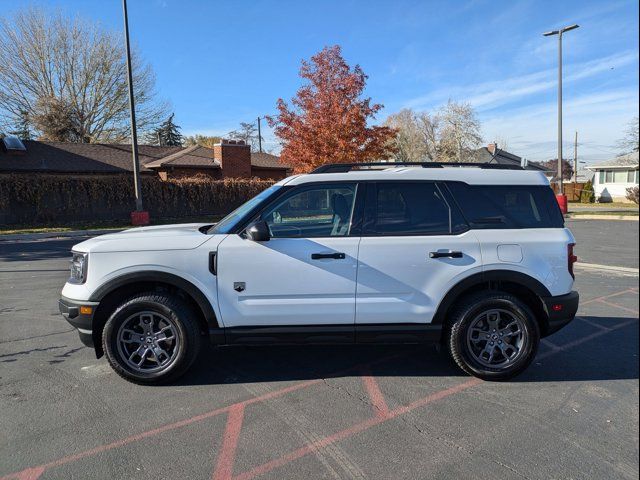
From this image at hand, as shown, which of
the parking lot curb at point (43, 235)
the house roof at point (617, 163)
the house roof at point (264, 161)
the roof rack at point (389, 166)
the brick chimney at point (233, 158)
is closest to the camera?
the roof rack at point (389, 166)

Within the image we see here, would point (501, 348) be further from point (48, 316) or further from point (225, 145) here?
point (225, 145)

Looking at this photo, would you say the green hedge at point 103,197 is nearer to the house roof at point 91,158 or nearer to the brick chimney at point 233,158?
the brick chimney at point 233,158

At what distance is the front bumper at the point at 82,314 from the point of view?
12.1ft

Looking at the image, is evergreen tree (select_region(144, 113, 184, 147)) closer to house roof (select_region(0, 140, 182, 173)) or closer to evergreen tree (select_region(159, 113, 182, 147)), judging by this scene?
evergreen tree (select_region(159, 113, 182, 147))

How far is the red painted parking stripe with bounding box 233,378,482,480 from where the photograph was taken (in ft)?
8.73

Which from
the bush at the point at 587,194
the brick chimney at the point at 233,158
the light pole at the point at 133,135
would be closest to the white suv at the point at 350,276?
the light pole at the point at 133,135

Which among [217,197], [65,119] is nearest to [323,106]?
[217,197]

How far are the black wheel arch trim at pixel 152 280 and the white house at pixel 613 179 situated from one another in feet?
138

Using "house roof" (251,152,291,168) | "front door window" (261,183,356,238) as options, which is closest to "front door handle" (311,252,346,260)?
"front door window" (261,183,356,238)

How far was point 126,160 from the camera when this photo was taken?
96.4 feet

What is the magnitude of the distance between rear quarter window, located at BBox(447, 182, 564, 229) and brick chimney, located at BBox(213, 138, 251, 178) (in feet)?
91.5

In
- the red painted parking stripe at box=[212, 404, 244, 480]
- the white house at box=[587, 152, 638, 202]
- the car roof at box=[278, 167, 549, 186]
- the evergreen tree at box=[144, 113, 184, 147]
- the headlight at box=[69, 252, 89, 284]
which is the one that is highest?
the evergreen tree at box=[144, 113, 184, 147]

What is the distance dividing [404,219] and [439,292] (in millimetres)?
707

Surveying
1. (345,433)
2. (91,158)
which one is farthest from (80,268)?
(91,158)
